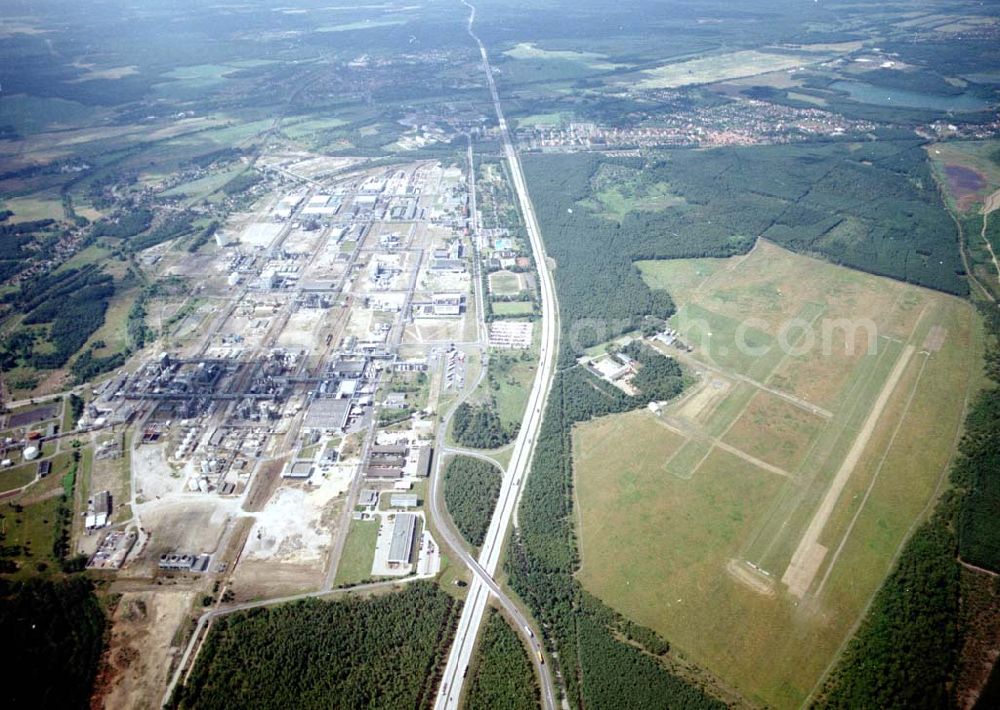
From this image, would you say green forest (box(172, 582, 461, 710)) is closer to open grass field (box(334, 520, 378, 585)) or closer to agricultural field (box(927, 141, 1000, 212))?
open grass field (box(334, 520, 378, 585))

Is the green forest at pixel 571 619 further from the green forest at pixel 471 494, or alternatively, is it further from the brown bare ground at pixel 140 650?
the brown bare ground at pixel 140 650

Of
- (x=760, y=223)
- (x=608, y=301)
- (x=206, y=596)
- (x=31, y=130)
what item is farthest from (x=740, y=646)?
(x=31, y=130)

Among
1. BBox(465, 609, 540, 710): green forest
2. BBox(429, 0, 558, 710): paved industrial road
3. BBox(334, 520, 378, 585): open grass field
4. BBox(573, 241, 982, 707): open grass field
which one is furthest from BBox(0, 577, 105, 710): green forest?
BBox(573, 241, 982, 707): open grass field

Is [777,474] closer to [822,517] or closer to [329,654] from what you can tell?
[822,517]

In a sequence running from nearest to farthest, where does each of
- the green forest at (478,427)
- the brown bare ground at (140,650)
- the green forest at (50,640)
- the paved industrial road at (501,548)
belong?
1. the green forest at (50,640)
2. the brown bare ground at (140,650)
3. the paved industrial road at (501,548)
4. the green forest at (478,427)

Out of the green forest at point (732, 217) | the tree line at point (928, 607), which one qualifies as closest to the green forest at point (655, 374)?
the green forest at point (732, 217)

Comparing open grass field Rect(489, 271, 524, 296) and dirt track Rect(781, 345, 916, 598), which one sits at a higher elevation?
open grass field Rect(489, 271, 524, 296)

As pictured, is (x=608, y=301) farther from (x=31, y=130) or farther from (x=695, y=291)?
(x=31, y=130)
